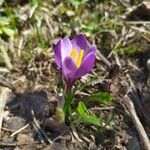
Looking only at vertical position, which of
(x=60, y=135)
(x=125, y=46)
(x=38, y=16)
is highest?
(x=38, y=16)


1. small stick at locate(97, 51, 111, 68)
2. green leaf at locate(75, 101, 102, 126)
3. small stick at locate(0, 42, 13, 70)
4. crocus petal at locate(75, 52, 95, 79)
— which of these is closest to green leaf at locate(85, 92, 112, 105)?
green leaf at locate(75, 101, 102, 126)

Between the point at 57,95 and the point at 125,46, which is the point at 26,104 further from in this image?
the point at 125,46

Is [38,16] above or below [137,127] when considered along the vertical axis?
above

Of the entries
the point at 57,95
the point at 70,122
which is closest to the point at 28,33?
the point at 57,95

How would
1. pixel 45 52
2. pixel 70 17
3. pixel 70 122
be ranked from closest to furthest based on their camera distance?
pixel 70 122, pixel 45 52, pixel 70 17

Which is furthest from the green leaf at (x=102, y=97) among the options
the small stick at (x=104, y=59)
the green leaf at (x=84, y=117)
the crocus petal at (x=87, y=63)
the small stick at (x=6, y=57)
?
the small stick at (x=6, y=57)

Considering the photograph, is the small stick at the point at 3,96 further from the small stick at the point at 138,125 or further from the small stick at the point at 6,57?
the small stick at the point at 138,125

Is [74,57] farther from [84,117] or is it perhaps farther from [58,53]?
[84,117]

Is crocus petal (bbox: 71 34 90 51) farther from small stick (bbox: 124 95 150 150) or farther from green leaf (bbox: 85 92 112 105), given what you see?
small stick (bbox: 124 95 150 150)
